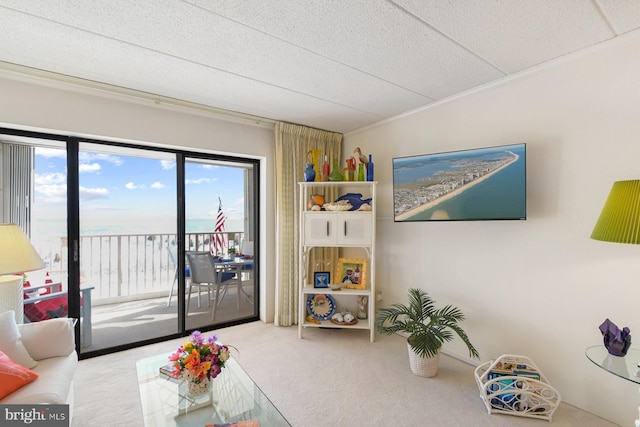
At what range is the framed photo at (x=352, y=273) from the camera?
320 cm

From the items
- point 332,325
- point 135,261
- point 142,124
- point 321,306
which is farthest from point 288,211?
point 135,261

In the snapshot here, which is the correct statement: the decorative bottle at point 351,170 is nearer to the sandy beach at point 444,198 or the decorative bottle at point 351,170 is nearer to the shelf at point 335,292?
the sandy beach at point 444,198

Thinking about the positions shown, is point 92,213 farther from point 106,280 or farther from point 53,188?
point 106,280

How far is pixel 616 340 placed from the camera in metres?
1.48

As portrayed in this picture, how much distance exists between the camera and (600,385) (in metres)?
1.82

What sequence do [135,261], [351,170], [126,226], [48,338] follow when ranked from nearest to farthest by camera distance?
[48,338] → [126,226] → [351,170] → [135,261]

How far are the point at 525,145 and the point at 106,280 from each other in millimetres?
4420

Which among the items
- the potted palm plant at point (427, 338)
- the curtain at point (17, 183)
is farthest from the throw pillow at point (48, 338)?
the potted palm plant at point (427, 338)

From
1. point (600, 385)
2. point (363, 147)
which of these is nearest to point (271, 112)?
point (363, 147)

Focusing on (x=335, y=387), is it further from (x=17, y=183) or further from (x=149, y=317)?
(x=17, y=183)

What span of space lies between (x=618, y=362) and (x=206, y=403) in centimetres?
210

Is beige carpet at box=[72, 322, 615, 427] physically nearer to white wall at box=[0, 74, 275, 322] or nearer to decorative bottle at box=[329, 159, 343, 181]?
white wall at box=[0, 74, 275, 322]

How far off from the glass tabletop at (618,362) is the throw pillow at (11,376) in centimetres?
274

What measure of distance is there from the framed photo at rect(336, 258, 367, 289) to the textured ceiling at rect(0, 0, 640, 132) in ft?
5.72
